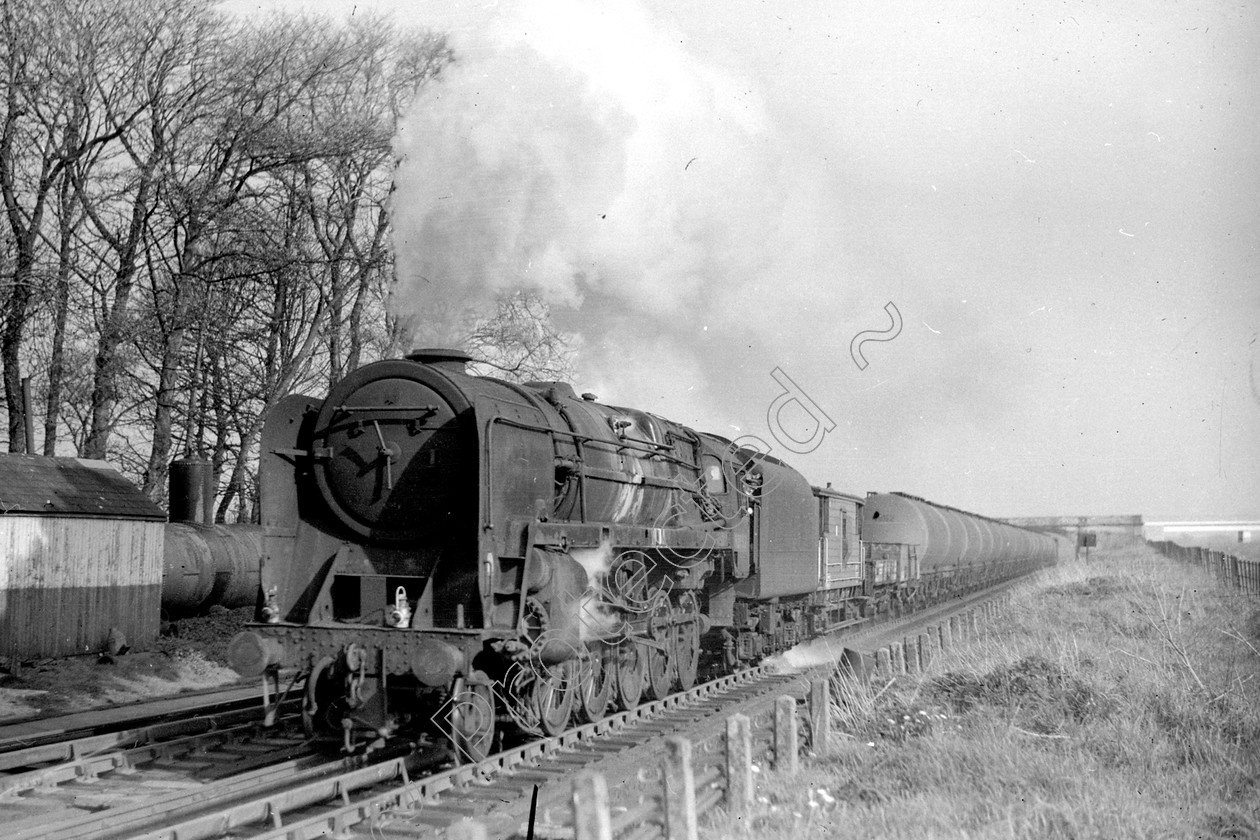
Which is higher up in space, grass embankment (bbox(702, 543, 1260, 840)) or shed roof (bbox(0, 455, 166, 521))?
shed roof (bbox(0, 455, 166, 521))

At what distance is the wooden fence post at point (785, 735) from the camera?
27.2ft

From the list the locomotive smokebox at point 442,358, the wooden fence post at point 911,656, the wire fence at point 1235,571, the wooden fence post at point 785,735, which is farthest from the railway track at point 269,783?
the wire fence at point 1235,571

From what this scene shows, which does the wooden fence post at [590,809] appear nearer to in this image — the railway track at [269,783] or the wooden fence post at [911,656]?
the railway track at [269,783]

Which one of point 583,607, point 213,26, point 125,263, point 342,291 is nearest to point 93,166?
point 125,263

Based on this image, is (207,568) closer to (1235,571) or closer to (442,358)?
(442,358)

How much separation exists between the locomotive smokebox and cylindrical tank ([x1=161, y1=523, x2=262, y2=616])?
1050 centimetres

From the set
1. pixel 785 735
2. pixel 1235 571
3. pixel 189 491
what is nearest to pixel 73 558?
pixel 189 491

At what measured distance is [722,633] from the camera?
48.0 ft

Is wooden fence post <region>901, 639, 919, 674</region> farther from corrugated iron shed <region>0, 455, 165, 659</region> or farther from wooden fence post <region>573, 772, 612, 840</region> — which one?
corrugated iron shed <region>0, 455, 165, 659</region>

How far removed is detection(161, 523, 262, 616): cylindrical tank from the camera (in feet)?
60.1

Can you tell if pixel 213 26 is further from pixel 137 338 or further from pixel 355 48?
pixel 137 338

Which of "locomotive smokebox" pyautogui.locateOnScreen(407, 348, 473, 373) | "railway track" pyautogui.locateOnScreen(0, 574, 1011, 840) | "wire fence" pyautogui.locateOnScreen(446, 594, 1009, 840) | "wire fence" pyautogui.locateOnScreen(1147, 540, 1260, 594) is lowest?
"railway track" pyautogui.locateOnScreen(0, 574, 1011, 840)

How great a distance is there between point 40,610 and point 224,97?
12159 mm

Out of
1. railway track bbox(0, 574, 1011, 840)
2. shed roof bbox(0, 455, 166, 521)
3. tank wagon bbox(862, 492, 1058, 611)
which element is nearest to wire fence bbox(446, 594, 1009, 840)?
railway track bbox(0, 574, 1011, 840)
